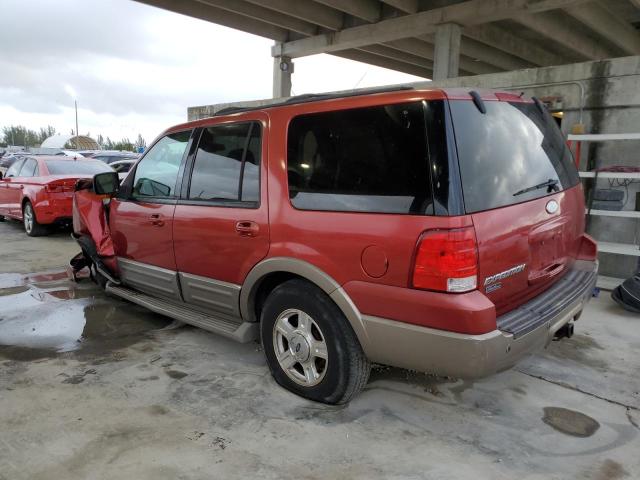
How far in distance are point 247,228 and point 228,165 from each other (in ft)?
1.83

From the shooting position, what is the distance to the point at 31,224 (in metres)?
9.09

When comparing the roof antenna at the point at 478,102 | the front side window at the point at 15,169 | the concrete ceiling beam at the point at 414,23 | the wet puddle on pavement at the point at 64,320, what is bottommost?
the wet puddle on pavement at the point at 64,320

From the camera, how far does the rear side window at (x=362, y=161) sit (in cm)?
245

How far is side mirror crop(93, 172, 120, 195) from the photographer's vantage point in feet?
14.8

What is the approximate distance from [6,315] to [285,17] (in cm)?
1394

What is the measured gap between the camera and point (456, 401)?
312 centimetres

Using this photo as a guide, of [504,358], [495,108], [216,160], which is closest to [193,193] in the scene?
[216,160]

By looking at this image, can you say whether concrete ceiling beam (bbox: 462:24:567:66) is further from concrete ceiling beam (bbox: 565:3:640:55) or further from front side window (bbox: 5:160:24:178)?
front side window (bbox: 5:160:24:178)

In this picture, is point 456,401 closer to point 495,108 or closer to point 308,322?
point 308,322

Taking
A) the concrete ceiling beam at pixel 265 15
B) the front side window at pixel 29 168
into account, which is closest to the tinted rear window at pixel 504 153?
the front side window at pixel 29 168

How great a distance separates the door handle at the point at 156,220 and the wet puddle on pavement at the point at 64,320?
1.00m

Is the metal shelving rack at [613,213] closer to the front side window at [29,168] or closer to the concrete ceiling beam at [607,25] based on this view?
the front side window at [29,168]

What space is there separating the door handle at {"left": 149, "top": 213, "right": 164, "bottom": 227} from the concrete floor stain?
3.07 metres

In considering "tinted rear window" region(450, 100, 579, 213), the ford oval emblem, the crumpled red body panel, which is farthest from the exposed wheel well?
the crumpled red body panel
